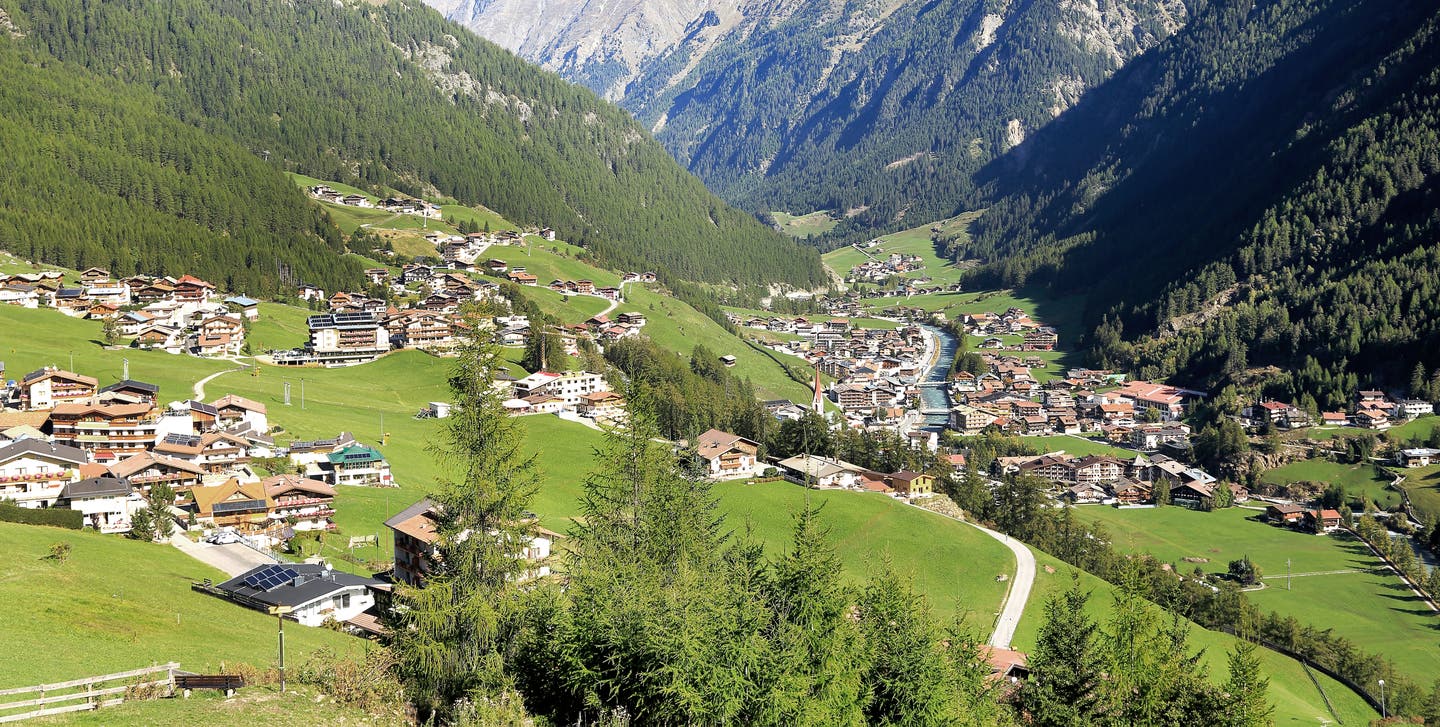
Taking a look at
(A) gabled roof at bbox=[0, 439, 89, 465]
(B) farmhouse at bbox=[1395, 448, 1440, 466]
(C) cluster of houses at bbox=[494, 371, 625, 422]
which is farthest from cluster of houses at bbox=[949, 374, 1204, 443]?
(A) gabled roof at bbox=[0, 439, 89, 465]

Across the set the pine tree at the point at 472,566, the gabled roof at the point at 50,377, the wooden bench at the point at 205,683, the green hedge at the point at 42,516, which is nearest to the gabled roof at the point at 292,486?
the green hedge at the point at 42,516

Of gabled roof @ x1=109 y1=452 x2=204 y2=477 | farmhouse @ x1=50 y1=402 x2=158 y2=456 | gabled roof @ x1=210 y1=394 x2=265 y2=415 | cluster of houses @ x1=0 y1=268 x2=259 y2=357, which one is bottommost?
gabled roof @ x1=109 y1=452 x2=204 y2=477

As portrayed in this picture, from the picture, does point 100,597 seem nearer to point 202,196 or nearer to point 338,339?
point 338,339

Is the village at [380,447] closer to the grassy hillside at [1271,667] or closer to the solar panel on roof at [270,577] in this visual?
the solar panel on roof at [270,577]

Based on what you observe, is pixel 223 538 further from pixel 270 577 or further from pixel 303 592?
pixel 303 592

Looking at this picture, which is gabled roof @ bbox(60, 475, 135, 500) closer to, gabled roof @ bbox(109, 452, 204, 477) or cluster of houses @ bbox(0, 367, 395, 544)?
cluster of houses @ bbox(0, 367, 395, 544)
